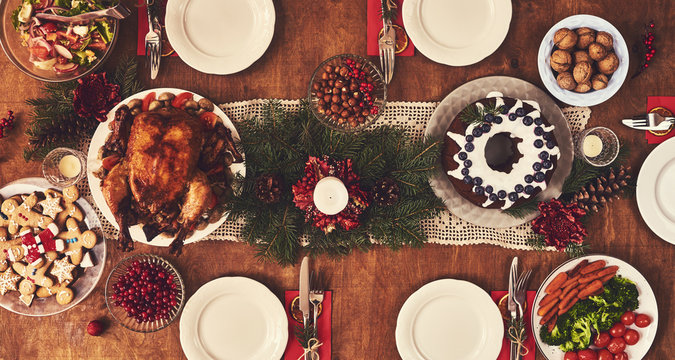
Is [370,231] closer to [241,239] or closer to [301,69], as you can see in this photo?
[241,239]

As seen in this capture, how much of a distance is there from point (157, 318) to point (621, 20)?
193 centimetres

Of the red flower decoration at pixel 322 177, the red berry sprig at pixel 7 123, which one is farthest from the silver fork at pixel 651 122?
the red berry sprig at pixel 7 123

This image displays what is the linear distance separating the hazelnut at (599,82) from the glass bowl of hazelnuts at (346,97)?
697 mm

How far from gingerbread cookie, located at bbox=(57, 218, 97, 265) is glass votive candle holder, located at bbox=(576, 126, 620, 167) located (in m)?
1.71

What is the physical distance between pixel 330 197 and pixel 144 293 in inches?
29.2

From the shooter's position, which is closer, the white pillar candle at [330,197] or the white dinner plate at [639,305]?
the white pillar candle at [330,197]

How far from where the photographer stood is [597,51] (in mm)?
Answer: 1363

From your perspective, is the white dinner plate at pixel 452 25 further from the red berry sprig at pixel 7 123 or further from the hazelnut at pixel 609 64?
the red berry sprig at pixel 7 123

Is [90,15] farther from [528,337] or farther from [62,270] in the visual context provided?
[528,337]

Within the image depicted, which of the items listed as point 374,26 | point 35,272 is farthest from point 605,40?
point 35,272

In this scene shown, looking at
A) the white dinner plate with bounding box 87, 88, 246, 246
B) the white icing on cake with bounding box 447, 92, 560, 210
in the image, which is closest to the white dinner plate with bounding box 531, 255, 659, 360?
the white icing on cake with bounding box 447, 92, 560, 210

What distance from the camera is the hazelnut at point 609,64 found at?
1.37 metres

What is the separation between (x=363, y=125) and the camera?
136cm

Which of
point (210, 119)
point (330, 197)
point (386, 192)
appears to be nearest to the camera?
point (330, 197)
